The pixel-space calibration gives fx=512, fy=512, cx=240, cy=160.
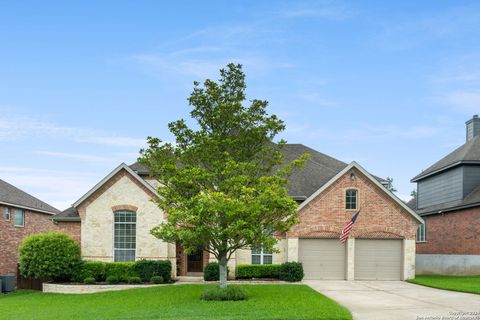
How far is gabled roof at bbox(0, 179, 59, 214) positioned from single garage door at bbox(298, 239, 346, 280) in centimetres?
1929

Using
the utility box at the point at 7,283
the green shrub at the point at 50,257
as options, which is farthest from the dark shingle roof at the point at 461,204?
the utility box at the point at 7,283

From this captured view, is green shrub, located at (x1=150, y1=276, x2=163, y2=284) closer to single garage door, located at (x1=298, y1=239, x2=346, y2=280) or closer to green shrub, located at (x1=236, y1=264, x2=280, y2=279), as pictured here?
green shrub, located at (x1=236, y1=264, x2=280, y2=279)

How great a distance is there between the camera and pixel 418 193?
135 feet

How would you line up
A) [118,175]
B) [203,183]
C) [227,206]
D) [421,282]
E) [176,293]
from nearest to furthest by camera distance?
[227,206] → [203,183] → [176,293] → [421,282] → [118,175]

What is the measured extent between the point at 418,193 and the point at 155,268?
24.4 metres

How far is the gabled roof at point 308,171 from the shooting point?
2975cm

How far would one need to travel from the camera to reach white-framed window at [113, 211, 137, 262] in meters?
27.1

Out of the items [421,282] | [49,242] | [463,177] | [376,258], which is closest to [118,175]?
[49,242]

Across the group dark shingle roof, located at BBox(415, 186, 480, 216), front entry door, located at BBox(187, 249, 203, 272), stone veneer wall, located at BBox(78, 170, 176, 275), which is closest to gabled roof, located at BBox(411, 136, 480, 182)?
dark shingle roof, located at BBox(415, 186, 480, 216)

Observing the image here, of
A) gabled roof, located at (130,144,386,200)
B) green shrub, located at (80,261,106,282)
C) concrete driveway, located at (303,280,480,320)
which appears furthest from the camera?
gabled roof, located at (130,144,386,200)

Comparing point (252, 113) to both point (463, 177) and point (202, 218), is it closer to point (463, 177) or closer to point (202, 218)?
point (202, 218)

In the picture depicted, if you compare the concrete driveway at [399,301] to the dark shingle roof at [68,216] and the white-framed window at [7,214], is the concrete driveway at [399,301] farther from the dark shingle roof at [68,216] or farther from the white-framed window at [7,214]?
the white-framed window at [7,214]

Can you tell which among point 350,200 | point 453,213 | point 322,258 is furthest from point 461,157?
point 322,258

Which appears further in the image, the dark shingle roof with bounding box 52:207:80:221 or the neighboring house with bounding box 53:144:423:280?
the dark shingle roof with bounding box 52:207:80:221
